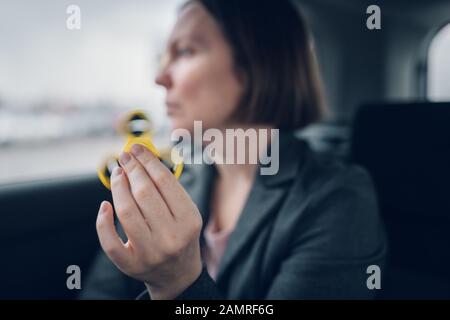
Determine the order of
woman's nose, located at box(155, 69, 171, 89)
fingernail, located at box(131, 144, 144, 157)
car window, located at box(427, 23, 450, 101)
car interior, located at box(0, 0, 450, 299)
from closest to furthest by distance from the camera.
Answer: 1. fingernail, located at box(131, 144, 144, 157)
2. woman's nose, located at box(155, 69, 171, 89)
3. car interior, located at box(0, 0, 450, 299)
4. car window, located at box(427, 23, 450, 101)

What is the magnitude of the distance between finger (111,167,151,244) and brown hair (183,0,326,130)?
39 centimetres

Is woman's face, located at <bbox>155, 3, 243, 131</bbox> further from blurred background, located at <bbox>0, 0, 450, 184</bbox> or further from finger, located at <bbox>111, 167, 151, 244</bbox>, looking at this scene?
finger, located at <bbox>111, 167, 151, 244</bbox>

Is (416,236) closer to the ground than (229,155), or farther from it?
closer to the ground

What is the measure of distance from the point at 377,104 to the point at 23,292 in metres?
0.86

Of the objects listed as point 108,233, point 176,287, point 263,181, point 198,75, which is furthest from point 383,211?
point 108,233

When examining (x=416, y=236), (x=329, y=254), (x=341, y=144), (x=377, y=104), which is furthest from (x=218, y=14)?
(x=341, y=144)

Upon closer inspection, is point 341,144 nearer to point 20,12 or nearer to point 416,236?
point 416,236

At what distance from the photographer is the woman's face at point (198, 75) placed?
2.03ft

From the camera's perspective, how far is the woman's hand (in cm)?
38

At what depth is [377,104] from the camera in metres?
1.08

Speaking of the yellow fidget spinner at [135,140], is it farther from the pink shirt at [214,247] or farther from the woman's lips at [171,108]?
the pink shirt at [214,247]

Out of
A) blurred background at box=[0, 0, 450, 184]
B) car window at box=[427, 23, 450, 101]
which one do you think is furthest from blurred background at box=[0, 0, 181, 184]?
car window at box=[427, 23, 450, 101]

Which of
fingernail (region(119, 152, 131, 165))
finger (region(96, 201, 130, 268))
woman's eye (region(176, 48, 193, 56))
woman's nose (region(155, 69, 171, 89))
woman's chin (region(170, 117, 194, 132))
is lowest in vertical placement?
A: finger (region(96, 201, 130, 268))
